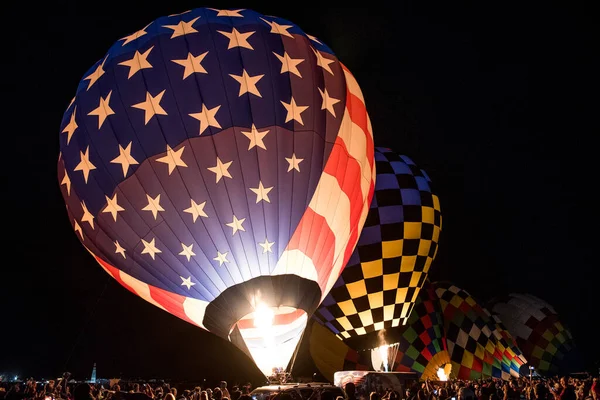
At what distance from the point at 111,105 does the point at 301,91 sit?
1925mm

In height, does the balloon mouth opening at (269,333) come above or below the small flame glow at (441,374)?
above

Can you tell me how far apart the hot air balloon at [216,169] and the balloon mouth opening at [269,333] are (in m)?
0.01

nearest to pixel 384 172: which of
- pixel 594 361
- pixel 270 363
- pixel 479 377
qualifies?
pixel 270 363

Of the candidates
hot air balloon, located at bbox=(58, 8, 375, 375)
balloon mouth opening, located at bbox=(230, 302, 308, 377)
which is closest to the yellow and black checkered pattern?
hot air balloon, located at bbox=(58, 8, 375, 375)

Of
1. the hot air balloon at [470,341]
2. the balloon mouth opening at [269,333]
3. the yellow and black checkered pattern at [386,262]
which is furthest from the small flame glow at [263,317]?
the hot air balloon at [470,341]

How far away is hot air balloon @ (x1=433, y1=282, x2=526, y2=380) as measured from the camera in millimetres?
11812

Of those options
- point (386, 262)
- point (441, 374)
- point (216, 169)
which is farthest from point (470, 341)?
point (216, 169)

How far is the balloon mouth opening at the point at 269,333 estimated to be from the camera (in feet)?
18.0

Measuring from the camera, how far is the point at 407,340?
33.4 feet

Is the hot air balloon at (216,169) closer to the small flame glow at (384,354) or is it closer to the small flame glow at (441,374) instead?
the small flame glow at (384,354)

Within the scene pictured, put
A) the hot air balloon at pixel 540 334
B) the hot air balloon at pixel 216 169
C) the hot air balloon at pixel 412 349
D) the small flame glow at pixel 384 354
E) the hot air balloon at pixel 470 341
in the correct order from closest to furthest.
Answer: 1. the hot air balloon at pixel 216 169
2. the small flame glow at pixel 384 354
3. the hot air balloon at pixel 412 349
4. the hot air balloon at pixel 470 341
5. the hot air balloon at pixel 540 334

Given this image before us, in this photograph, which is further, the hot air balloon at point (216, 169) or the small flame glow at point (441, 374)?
the small flame glow at point (441, 374)

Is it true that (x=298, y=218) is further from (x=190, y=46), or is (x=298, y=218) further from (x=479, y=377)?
(x=479, y=377)

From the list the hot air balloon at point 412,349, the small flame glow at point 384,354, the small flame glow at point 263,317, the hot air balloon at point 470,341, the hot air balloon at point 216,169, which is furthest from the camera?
the hot air balloon at point 470,341
